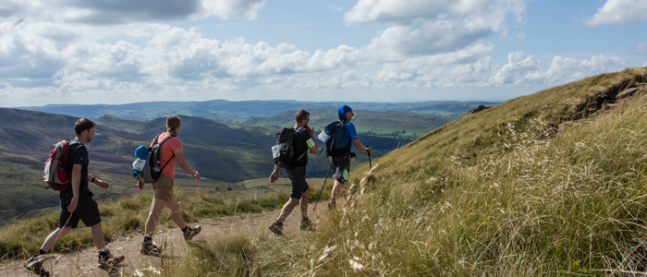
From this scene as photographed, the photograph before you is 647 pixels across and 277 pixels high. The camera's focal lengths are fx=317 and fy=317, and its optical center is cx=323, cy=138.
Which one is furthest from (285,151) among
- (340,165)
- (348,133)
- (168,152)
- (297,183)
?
(168,152)

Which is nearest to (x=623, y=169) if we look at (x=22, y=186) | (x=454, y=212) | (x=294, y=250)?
(x=454, y=212)

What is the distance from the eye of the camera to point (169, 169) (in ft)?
17.2

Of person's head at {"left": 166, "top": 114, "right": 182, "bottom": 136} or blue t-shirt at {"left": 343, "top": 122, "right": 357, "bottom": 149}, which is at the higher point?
person's head at {"left": 166, "top": 114, "right": 182, "bottom": 136}

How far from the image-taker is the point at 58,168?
452cm

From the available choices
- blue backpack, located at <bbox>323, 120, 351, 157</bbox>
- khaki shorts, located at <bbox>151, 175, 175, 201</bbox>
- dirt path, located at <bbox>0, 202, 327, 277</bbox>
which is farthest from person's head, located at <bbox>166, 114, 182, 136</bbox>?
blue backpack, located at <bbox>323, 120, 351, 157</bbox>

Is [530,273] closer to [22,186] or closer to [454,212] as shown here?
[454,212]

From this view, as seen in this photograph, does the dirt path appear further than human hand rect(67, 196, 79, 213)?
No

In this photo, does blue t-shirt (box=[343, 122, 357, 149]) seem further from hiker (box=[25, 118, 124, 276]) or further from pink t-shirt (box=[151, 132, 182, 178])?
hiker (box=[25, 118, 124, 276])

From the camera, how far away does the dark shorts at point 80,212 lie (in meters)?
4.65

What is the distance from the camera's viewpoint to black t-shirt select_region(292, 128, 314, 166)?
5.84m

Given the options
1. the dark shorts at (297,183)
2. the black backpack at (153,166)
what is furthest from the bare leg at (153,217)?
the dark shorts at (297,183)

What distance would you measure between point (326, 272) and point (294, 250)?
131 cm

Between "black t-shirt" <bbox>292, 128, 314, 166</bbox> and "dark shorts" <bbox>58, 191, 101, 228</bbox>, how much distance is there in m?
3.16

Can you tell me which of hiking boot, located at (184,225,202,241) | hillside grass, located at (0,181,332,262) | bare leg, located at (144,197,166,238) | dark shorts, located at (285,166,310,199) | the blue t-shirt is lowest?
hillside grass, located at (0,181,332,262)
